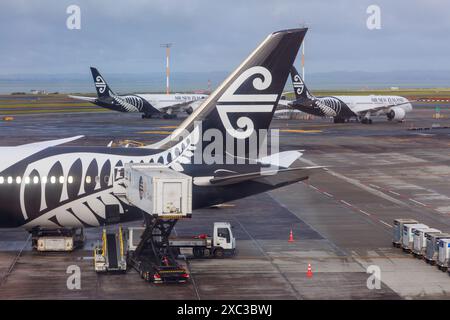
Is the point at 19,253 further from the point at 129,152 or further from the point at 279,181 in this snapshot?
the point at 279,181

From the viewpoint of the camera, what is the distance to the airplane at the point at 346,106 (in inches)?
5925

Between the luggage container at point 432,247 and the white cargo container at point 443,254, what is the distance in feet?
2.26

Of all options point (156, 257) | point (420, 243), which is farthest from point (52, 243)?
Answer: point (420, 243)

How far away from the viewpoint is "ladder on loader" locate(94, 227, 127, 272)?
138ft

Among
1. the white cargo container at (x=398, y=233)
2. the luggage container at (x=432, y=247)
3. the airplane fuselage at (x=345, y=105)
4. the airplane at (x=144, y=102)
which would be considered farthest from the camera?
the airplane at (x=144, y=102)

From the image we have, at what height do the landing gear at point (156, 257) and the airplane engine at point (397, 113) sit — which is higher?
the airplane engine at point (397, 113)

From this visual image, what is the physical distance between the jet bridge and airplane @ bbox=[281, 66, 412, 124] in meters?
106

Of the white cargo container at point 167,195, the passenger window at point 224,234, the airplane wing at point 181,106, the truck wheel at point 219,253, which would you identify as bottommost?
the truck wheel at point 219,253

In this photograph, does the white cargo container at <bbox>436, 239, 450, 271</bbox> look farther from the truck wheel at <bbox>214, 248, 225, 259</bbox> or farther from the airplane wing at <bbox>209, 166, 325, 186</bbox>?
the truck wheel at <bbox>214, 248, 225, 259</bbox>

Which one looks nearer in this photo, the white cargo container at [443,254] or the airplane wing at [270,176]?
the airplane wing at [270,176]

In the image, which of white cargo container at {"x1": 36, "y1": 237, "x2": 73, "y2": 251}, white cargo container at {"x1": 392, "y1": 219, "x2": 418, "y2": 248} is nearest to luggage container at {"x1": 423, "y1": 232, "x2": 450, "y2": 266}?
white cargo container at {"x1": 392, "y1": 219, "x2": 418, "y2": 248}

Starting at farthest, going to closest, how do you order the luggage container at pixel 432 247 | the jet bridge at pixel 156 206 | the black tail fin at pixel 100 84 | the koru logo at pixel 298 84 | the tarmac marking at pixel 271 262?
the black tail fin at pixel 100 84
the koru logo at pixel 298 84
the luggage container at pixel 432 247
the tarmac marking at pixel 271 262
the jet bridge at pixel 156 206

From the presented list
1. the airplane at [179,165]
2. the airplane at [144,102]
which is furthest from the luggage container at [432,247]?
the airplane at [144,102]

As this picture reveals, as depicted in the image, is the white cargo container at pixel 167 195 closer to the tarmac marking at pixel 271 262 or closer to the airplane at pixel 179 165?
the airplane at pixel 179 165
